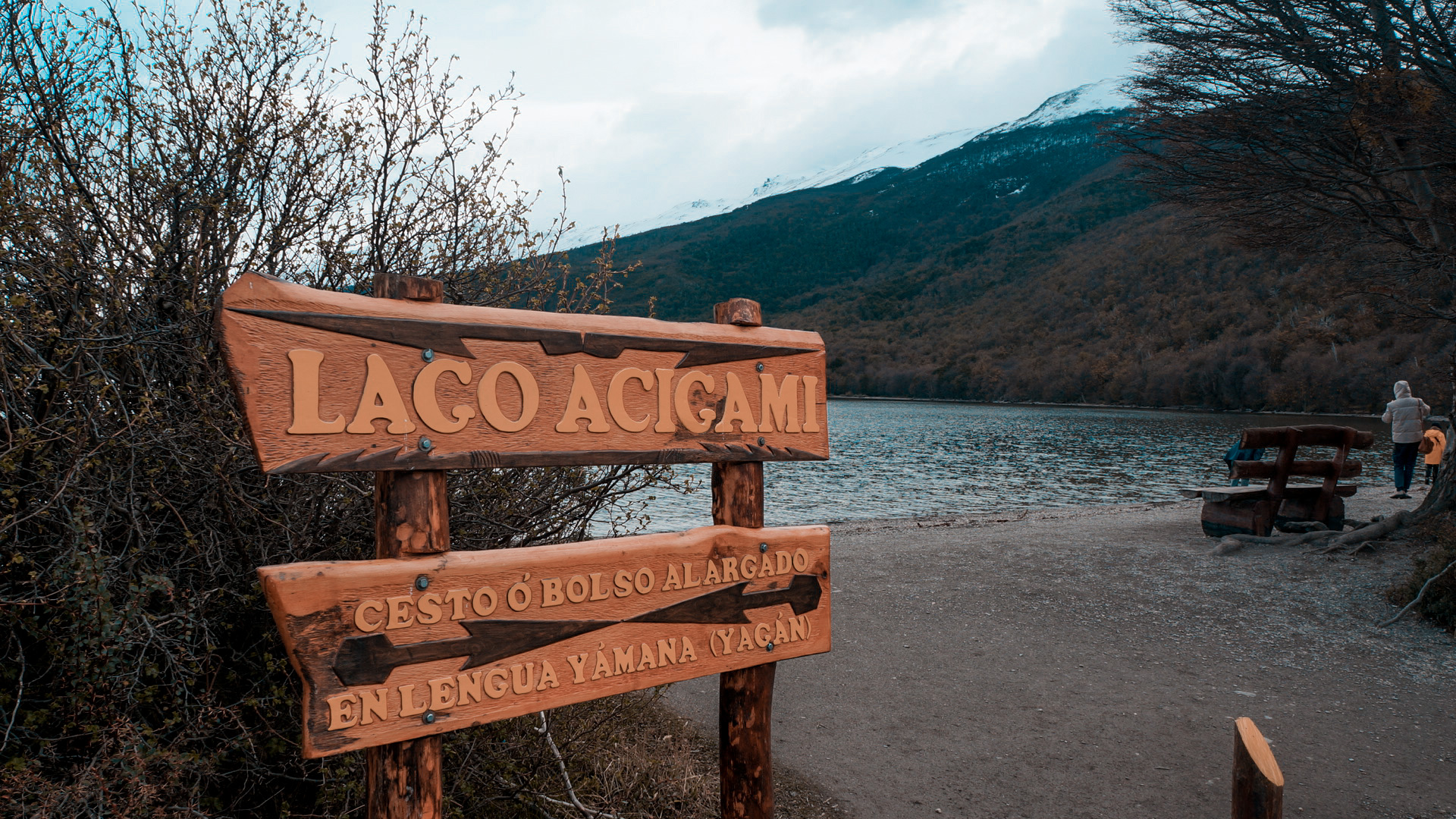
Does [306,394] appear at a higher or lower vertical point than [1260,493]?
higher

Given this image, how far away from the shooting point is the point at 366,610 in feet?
5.68

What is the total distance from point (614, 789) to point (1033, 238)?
5959 inches

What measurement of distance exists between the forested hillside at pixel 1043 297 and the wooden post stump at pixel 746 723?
1.82m

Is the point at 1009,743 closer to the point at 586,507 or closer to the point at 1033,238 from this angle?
the point at 586,507

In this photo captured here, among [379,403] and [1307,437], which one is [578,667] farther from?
[1307,437]

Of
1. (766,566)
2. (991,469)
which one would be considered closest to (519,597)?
(766,566)

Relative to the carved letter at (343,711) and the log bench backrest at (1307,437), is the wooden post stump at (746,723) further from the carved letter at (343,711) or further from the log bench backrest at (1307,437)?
the log bench backrest at (1307,437)

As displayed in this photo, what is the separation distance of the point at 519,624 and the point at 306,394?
713mm

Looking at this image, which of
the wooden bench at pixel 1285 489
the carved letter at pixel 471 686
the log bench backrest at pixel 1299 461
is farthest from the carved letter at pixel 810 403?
the wooden bench at pixel 1285 489

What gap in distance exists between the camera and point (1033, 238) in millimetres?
140750

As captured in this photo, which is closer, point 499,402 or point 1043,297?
point 499,402

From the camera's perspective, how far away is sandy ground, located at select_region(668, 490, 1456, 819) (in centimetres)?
356

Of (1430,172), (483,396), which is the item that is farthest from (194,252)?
(1430,172)

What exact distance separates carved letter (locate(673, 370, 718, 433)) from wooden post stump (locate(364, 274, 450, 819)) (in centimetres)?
65
